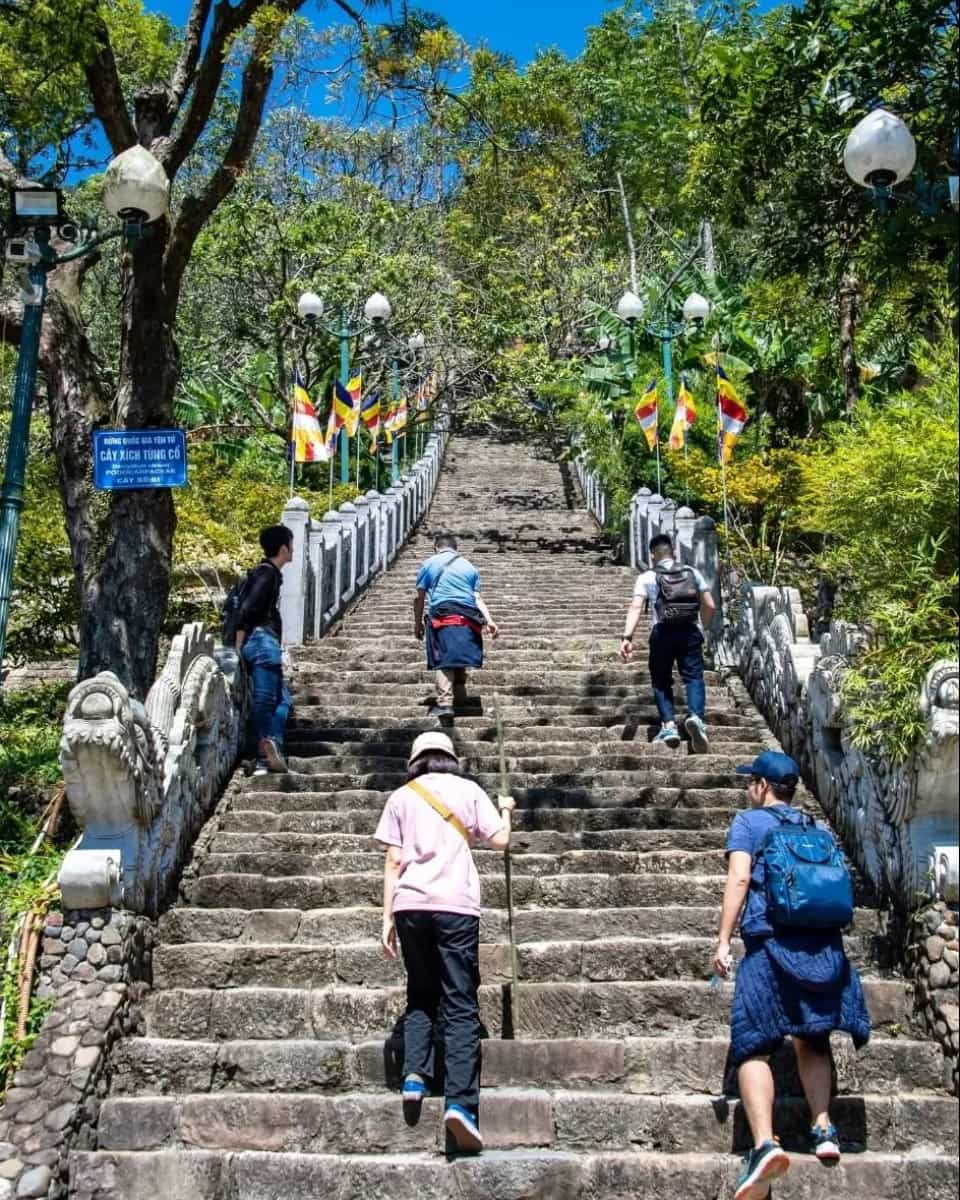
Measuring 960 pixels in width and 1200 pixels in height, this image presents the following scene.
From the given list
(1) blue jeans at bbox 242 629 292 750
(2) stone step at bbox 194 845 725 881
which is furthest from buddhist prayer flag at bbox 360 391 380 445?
(2) stone step at bbox 194 845 725 881

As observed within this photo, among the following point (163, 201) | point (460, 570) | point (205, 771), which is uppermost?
point (163, 201)

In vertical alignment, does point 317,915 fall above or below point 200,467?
below

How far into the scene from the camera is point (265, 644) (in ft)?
29.1

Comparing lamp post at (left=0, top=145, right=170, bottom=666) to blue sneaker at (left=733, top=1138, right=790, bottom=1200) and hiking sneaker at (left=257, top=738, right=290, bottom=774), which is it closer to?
hiking sneaker at (left=257, top=738, right=290, bottom=774)

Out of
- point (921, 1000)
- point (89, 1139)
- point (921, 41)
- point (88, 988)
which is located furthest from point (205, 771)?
point (921, 41)

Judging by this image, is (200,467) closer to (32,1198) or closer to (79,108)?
(79,108)

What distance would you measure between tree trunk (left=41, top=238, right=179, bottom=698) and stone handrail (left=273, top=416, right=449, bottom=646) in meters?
3.09

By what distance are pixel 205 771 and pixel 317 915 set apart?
5.32 ft

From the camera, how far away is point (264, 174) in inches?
947

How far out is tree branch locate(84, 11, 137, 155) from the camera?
9.84m

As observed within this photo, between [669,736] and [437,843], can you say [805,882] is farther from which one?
[669,736]

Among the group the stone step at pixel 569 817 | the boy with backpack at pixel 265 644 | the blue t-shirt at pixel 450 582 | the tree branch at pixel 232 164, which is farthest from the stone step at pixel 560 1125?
the tree branch at pixel 232 164

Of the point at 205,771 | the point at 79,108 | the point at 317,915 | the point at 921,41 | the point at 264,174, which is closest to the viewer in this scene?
the point at 317,915

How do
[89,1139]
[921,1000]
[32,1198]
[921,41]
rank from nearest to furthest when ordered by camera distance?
[32,1198] → [89,1139] → [921,1000] → [921,41]
